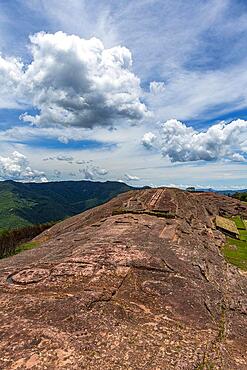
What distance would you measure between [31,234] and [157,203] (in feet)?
238

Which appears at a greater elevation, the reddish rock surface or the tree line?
the reddish rock surface

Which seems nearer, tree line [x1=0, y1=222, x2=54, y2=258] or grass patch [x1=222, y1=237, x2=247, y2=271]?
grass patch [x1=222, y1=237, x2=247, y2=271]

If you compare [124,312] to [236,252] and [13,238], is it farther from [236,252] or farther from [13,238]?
[13,238]

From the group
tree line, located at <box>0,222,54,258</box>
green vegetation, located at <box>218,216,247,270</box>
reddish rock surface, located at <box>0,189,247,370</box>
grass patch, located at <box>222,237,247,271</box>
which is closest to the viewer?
reddish rock surface, located at <box>0,189,247,370</box>

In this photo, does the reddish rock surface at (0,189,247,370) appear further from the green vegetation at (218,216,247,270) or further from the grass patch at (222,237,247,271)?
the green vegetation at (218,216,247,270)

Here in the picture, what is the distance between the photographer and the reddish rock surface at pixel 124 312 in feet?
49.1

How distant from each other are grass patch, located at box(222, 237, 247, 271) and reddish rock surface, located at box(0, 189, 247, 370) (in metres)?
17.6

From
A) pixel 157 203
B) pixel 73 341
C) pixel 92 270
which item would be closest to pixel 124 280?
pixel 92 270

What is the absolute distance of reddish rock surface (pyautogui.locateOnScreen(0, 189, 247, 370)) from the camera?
1496 cm

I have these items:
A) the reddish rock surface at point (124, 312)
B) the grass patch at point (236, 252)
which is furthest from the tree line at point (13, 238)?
the reddish rock surface at point (124, 312)

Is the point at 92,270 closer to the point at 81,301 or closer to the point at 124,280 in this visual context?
the point at 124,280

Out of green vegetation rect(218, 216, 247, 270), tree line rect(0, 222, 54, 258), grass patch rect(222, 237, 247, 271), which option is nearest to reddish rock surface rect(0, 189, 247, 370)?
grass patch rect(222, 237, 247, 271)

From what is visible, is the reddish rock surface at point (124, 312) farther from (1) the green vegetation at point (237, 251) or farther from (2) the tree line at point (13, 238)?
(2) the tree line at point (13, 238)

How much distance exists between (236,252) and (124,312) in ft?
145
